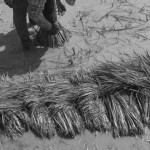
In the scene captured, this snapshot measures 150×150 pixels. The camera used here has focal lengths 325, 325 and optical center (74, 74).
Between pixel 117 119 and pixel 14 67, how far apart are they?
112cm

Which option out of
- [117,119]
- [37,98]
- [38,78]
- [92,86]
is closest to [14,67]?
[38,78]

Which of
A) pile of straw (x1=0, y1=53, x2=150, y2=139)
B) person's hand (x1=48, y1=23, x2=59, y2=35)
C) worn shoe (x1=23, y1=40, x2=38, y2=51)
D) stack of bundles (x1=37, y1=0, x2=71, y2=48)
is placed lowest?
pile of straw (x1=0, y1=53, x2=150, y2=139)

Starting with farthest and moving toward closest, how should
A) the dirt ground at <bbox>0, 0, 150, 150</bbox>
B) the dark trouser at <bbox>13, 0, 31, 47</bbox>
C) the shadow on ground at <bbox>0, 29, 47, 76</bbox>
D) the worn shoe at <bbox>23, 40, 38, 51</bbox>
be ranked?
1. the worn shoe at <bbox>23, 40, 38, 51</bbox>
2. the shadow on ground at <bbox>0, 29, 47, 76</bbox>
3. the dark trouser at <bbox>13, 0, 31, 47</bbox>
4. the dirt ground at <bbox>0, 0, 150, 150</bbox>

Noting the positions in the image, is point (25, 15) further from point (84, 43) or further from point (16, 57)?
point (84, 43)

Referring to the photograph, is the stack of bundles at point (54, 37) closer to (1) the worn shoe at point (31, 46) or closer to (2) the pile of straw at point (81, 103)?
(1) the worn shoe at point (31, 46)

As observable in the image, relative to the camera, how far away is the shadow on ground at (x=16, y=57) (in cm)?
302

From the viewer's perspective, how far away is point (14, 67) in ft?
9.98

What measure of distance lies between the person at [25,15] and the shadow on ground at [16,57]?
0.30 feet

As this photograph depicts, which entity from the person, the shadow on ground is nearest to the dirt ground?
the shadow on ground

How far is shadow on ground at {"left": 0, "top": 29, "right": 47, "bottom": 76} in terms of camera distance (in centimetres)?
302

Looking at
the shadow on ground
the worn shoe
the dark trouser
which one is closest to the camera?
the dark trouser

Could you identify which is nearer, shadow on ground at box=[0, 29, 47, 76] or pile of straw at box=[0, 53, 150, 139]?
pile of straw at box=[0, 53, 150, 139]

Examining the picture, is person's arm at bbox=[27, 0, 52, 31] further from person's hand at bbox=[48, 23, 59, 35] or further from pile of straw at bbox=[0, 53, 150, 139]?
pile of straw at bbox=[0, 53, 150, 139]

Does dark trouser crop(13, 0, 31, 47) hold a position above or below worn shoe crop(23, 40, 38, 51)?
above
